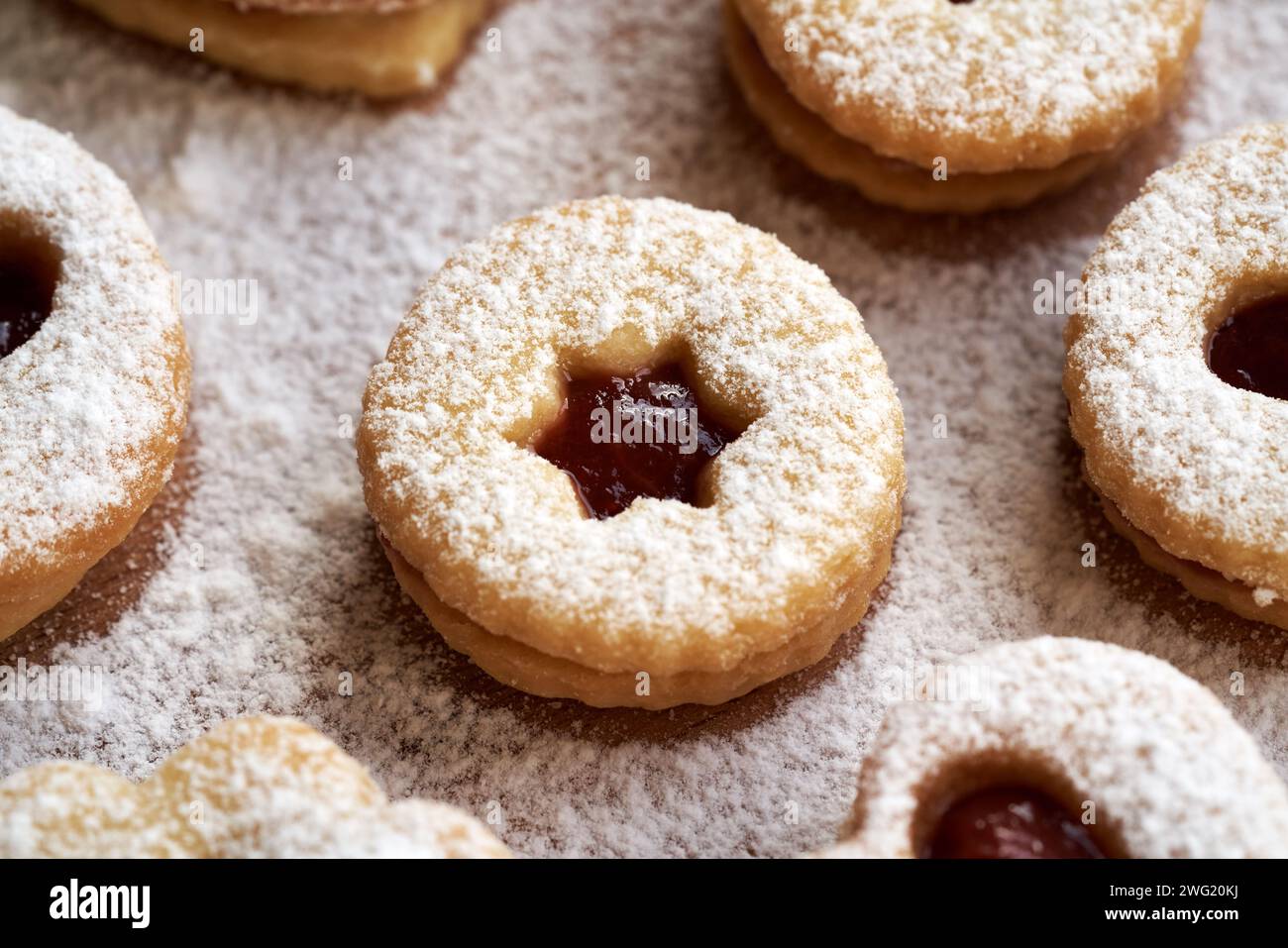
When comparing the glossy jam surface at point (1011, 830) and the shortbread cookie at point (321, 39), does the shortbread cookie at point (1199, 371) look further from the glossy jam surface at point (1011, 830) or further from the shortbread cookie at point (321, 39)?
the shortbread cookie at point (321, 39)

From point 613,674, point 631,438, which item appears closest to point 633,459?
point 631,438

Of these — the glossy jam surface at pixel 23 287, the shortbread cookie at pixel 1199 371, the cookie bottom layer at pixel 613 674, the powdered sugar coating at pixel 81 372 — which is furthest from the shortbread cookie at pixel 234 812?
the shortbread cookie at pixel 1199 371

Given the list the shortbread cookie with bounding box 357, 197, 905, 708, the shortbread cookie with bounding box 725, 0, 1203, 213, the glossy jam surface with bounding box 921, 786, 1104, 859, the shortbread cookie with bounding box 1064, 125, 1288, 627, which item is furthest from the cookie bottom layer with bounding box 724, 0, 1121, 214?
the glossy jam surface with bounding box 921, 786, 1104, 859

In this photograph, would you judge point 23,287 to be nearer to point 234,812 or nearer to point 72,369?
point 72,369
